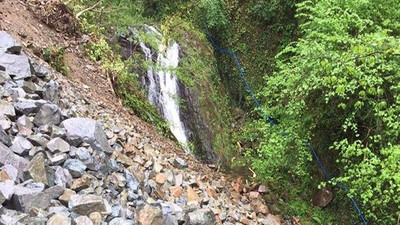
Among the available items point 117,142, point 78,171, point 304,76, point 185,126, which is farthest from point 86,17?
point 78,171

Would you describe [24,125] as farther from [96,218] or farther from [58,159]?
[96,218]

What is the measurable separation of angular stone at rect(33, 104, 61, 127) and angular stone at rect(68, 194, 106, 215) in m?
0.98

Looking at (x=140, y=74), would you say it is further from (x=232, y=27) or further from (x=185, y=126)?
(x=232, y=27)

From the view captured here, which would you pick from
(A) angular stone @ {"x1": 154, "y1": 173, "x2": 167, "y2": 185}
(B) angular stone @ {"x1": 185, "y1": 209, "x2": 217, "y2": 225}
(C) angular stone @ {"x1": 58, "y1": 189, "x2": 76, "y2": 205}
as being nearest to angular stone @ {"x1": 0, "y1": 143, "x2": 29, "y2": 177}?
(C) angular stone @ {"x1": 58, "y1": 189, "x2": 76, "y2": 205}

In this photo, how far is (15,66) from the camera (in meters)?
3.90

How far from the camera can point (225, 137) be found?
8.72 metres

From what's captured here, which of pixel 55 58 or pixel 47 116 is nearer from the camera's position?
pixel 47 116

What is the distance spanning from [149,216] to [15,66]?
2.16m

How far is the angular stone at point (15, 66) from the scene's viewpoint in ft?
12.6

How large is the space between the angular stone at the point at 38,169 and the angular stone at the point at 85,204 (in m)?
0.27

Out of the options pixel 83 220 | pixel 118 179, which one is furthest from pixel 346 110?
pixel 83 220

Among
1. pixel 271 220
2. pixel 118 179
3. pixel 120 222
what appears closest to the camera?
pixel 120 222

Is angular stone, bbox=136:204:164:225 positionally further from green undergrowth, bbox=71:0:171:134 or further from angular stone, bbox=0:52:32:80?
green undergrowth, bbox=71:0:171:134

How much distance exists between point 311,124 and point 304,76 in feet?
3.02
